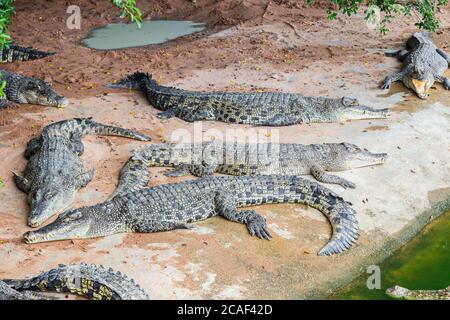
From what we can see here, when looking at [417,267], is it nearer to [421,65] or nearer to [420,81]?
[420,81]

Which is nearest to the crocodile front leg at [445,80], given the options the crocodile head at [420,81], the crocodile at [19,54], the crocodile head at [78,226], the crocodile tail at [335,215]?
the crocodile head at [420,81]

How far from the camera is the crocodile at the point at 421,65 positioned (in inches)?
422

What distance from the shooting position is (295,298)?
19.8 feet

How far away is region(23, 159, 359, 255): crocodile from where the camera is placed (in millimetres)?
6707

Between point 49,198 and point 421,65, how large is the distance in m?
7.16

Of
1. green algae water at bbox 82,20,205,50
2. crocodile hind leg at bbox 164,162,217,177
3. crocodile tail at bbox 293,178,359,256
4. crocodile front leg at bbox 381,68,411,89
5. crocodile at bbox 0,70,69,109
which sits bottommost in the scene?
green algae water at bbox 82,20,205,50

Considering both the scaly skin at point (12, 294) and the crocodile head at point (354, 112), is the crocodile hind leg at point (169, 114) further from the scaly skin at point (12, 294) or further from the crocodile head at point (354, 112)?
the scaly skin at point (12, 294)

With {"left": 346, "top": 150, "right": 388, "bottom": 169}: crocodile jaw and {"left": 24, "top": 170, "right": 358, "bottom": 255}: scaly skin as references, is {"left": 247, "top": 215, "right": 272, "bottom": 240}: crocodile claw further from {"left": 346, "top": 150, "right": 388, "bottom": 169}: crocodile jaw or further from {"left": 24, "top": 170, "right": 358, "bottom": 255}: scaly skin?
{"left": 346, "top": 150, "right": 388, "bottom": 169}: crocodile jaw

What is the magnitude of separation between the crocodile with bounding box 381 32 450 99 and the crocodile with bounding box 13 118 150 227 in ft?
15.9

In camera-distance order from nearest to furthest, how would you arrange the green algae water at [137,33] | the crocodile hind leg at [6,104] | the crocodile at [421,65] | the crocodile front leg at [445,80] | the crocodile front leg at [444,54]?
1. the crocodile hind leg at [6,104]
2. the crocodile at [421,65]
3. the crocodile front leg at [445,80]
4. the crocodile front leg at [444,54]
5. the green algae water at [137,33]

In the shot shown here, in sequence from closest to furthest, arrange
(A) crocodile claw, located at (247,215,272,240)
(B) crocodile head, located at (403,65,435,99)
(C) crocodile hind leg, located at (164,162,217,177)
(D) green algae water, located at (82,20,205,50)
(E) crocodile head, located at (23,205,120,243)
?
(E) crocodile head, located at (23,205,120,243)
(A) crocodile claw, located at (247,215,272,240)
(C) crocodile hind leg, located at (164,162,217,177)
(B) crocodile head, located at (403,65,435,99)
(D) green algae water, located at (82,20,205,50)

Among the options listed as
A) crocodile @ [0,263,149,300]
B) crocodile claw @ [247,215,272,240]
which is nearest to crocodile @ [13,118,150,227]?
crocodile @ [0,263,149,300]

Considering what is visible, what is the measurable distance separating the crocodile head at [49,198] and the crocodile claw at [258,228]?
7.27ft

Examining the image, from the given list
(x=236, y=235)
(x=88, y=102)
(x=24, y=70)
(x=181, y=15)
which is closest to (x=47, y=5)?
(x=181, y=15)
